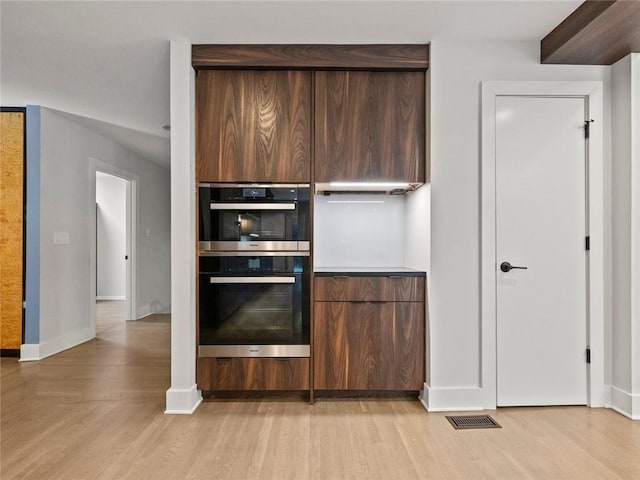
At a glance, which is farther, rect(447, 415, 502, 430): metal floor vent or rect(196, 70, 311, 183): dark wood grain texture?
rect(196, 70, 311, 183): dark wood grain texture

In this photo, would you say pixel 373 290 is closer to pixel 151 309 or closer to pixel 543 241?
pixel 543 241

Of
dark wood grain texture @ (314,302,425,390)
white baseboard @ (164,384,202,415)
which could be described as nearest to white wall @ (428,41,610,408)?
dark wood grain texture @ (314,302,425,390)

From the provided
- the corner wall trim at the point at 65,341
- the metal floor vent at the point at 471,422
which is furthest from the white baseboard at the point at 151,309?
the metal floor vent at the point at 471,422

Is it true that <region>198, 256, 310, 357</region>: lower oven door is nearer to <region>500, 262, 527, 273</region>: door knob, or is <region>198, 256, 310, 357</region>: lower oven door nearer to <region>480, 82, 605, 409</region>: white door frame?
<region>480, 82, 605, 409</region>: white door frame

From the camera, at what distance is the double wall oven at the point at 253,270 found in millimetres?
2760

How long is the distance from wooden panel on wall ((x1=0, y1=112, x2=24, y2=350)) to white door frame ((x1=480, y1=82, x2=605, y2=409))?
13.9ft

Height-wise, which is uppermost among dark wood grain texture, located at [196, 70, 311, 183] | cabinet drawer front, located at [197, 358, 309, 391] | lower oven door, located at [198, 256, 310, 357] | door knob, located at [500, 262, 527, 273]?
dark wood grain texture, located at [196, 70, 311, 183]

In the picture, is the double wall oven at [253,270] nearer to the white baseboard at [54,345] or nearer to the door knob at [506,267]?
the door knob at [506,267]

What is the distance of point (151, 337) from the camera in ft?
15.7

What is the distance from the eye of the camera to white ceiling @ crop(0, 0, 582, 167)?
2.27 m

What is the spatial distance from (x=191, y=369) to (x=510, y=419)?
2.09 m

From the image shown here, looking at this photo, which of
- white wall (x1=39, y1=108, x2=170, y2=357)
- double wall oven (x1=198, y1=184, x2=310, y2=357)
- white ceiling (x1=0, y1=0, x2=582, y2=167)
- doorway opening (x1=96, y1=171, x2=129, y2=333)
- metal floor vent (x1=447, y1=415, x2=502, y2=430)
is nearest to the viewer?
white ceiling (x1=0, y1=0, x2=582, y2=167)

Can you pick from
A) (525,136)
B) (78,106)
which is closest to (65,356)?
(78,106)

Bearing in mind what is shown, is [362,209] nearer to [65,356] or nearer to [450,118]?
[450,118]
